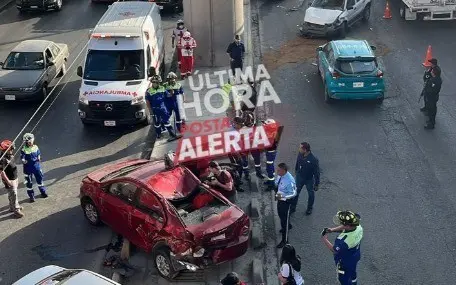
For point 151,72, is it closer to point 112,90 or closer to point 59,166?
point 112,90

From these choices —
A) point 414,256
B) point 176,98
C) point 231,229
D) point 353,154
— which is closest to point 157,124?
point 176,98

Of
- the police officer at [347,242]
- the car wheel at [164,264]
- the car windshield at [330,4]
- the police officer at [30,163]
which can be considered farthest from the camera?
the car windshield at [330,4]

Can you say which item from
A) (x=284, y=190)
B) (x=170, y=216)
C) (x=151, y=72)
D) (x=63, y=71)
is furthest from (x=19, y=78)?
(x=284, y=190)

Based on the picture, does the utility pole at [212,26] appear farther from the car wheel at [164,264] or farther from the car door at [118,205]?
the car wheel at [164,264]

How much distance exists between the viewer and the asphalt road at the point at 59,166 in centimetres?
1256

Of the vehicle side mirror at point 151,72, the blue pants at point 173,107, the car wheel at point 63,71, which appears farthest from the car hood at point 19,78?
the blue pants at point 173,107

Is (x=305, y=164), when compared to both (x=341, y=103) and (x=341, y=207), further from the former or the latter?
(x=341, y=103)

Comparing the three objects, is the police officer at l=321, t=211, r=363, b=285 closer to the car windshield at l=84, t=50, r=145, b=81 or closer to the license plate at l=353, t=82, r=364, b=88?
the license plate at l=353, t=82, r=364, b=88

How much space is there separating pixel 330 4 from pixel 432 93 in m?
9.49

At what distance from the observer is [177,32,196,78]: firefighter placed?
2084 cm

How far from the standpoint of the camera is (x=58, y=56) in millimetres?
21422

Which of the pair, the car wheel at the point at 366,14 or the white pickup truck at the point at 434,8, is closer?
the white pickup truck at the point at 434,8

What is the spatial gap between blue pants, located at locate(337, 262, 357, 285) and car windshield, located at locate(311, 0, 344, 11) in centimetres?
1647

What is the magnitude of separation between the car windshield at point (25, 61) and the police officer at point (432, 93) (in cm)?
1124
